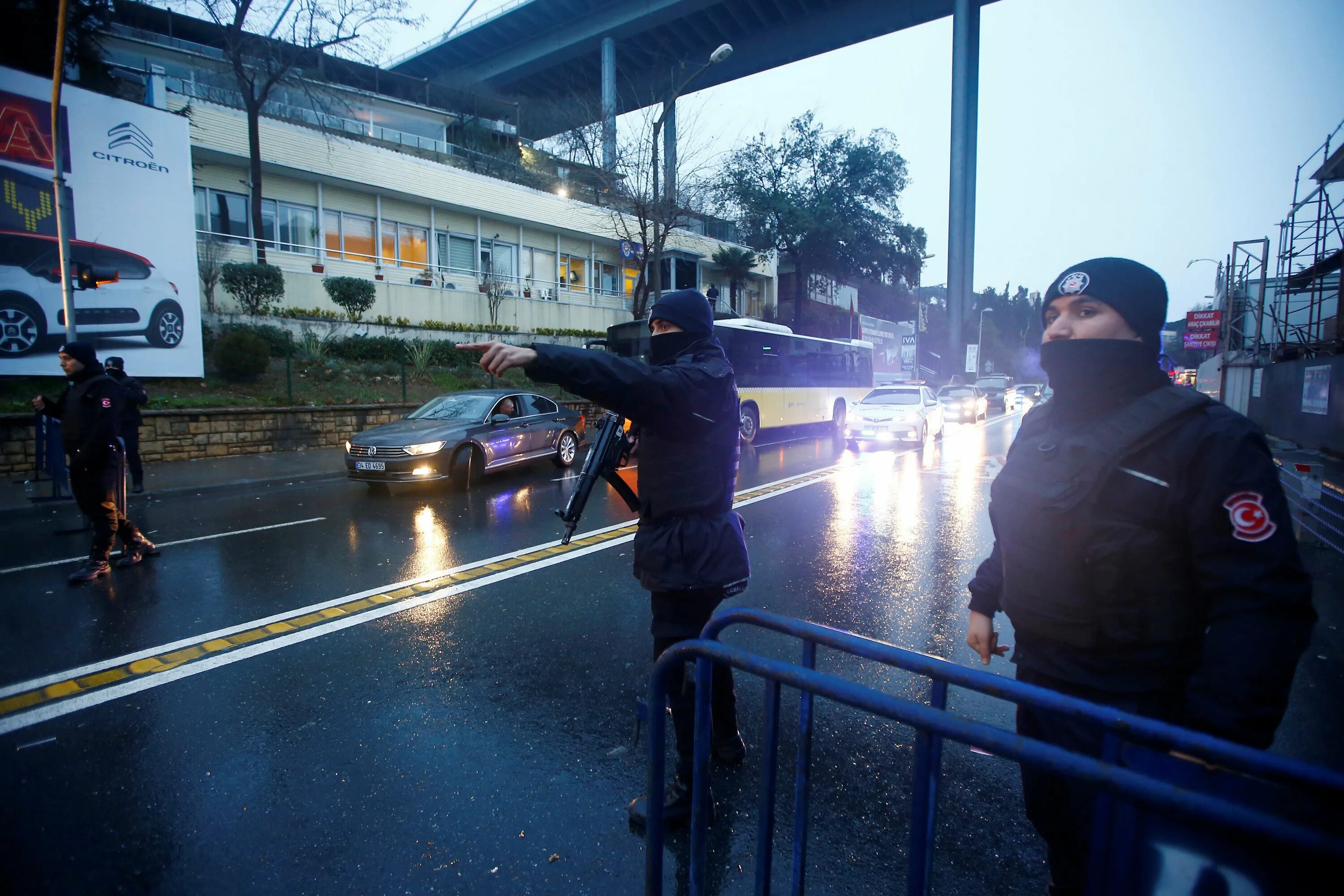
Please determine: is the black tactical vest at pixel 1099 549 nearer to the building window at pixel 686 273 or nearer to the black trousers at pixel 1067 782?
the black trousers at pixel 1067 782

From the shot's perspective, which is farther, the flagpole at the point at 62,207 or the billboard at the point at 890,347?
the billboard at the point at 890,347

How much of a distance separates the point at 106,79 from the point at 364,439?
14.3 m

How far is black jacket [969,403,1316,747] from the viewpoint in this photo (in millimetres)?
1422

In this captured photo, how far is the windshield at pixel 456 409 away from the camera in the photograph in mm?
10805

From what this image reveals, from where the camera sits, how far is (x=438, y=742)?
3.22 m

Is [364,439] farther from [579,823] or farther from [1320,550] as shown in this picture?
[1320,550]

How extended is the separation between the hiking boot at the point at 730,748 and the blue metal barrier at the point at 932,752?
3.25 ft

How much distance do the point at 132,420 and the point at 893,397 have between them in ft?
49.3

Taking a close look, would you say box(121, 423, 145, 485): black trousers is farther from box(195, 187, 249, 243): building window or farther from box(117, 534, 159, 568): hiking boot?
box(195, 187, 249, 243): building window

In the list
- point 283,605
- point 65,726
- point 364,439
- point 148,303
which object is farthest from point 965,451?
point 148,303

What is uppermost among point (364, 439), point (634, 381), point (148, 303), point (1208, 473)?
point (148, 303)

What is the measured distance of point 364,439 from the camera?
984 cm

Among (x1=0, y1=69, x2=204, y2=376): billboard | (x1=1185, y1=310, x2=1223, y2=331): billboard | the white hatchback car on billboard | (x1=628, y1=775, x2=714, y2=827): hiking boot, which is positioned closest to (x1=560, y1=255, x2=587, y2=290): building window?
(x1=0, y1=69, x2=204, y2=376): billboard

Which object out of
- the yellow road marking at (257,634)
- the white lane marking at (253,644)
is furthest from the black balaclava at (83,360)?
the yellow road marking at (257,634)
